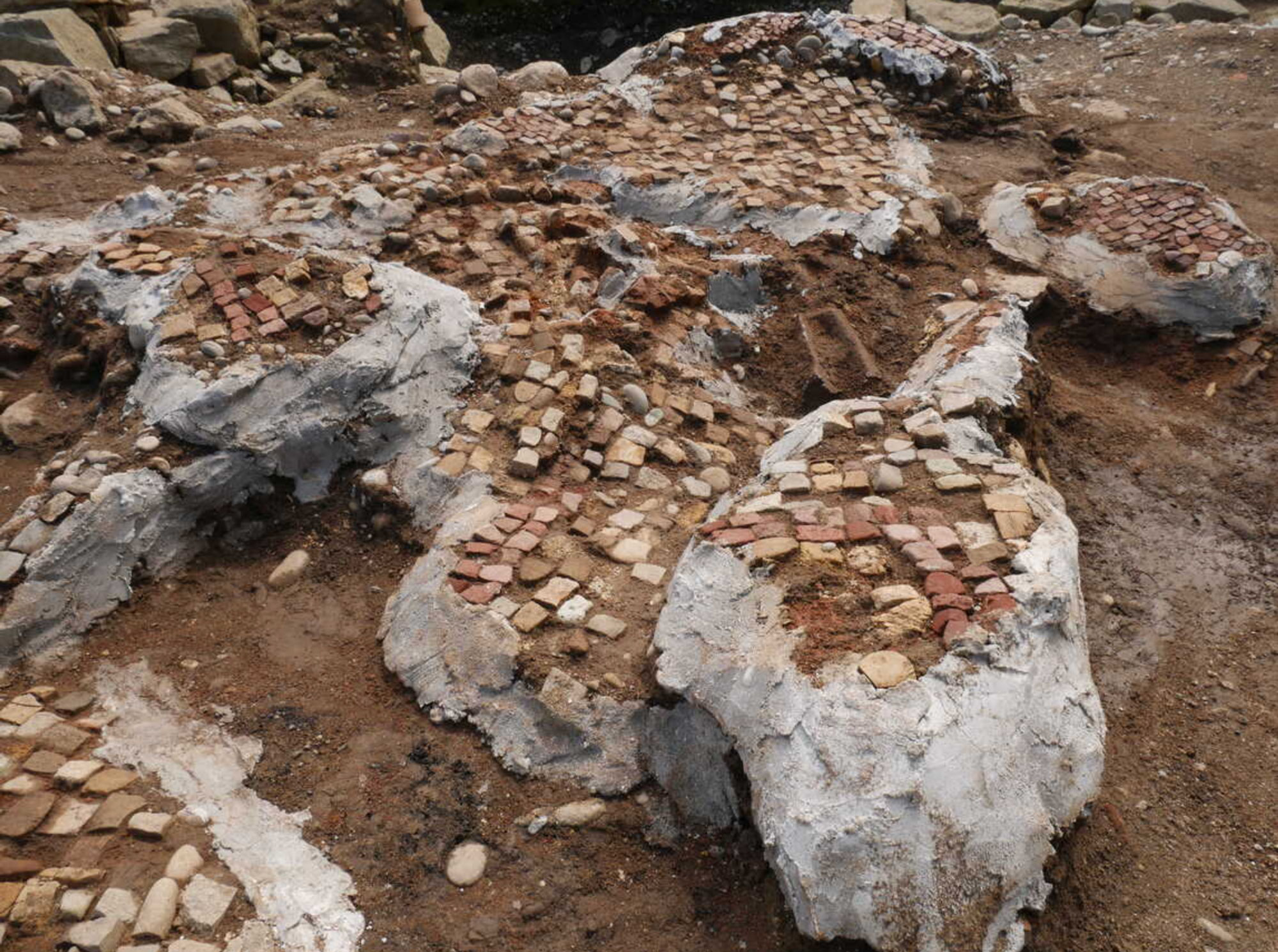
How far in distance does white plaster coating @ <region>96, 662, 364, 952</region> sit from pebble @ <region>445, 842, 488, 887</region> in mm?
264

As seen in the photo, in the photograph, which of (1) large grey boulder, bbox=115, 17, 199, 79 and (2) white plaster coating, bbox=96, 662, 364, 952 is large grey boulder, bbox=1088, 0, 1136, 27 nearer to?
(1) large grey boulder, bbox=115, 17, 199, 79

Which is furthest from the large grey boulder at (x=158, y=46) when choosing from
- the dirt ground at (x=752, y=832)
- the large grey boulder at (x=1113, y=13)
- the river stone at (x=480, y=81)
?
the large grey boulder at (x=1113, y=13)

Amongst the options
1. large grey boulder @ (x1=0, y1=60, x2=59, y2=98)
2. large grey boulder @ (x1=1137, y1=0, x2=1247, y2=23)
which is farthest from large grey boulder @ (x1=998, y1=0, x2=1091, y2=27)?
large grey boulder @ (x1=0, y1=60, x2=59, y2=98)

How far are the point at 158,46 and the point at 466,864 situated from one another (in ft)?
25.4

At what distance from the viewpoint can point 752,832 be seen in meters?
2.67

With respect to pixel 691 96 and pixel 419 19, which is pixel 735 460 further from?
pixel 419 19

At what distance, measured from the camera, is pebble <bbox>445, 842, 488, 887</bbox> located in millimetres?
2623

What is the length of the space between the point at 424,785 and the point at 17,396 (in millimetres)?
2818

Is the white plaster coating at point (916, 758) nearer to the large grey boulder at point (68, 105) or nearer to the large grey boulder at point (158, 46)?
the large grey boulder at point (68, 105)

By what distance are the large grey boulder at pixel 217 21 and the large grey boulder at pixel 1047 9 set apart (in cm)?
836

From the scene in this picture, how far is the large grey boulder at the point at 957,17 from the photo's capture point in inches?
413

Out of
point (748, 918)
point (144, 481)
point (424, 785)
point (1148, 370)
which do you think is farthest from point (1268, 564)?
point (144, 481)

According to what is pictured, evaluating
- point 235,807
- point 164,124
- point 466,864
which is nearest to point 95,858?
point 235,807

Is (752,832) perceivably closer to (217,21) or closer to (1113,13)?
(217,21)
